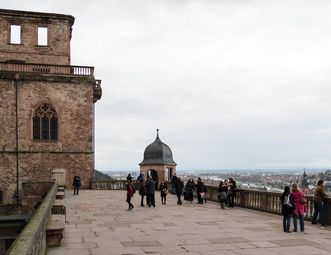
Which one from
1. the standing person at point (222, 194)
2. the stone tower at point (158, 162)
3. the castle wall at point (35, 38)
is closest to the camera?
the standing person at point (222, 194)

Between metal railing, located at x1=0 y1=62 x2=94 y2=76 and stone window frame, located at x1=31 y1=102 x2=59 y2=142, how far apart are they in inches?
108

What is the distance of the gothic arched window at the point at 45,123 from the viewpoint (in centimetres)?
3425

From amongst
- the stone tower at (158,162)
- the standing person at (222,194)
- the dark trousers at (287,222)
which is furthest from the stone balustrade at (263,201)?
the stone tower at (158,162)

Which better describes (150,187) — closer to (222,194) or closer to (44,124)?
(222,194)

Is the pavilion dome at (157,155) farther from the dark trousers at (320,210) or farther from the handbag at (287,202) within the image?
the handbag at (287,202)

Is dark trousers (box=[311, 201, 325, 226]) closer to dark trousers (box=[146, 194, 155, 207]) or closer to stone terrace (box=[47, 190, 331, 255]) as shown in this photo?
stone terrace (box=[47, 190, 331, 255])

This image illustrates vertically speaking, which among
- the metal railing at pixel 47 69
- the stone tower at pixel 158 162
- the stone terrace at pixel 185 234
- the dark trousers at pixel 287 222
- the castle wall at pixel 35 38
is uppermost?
the castle wall at pixel 35 38

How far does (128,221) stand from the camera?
15484 mm

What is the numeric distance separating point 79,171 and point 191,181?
13.1 meters

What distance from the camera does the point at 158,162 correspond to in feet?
106

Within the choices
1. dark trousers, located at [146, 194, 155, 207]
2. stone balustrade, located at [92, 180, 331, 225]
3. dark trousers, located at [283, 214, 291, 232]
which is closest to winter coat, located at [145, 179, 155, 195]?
dark trousers, located at [146, 194, 155, 207]

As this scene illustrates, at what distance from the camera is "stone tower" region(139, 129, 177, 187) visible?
32.3 meters

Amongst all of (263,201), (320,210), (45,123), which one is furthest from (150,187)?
(45,123)

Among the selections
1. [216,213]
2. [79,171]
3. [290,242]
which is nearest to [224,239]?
[290,242]
